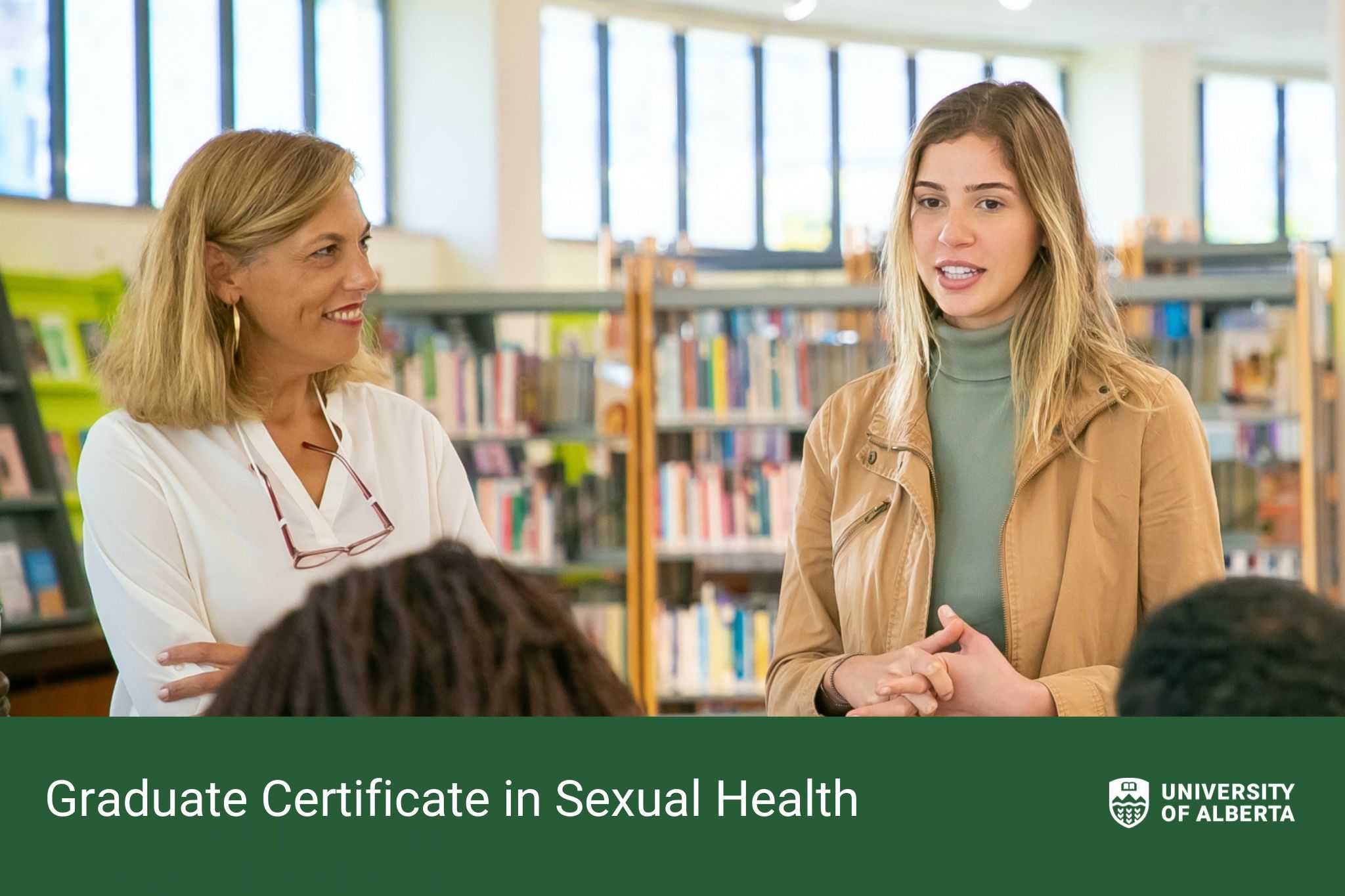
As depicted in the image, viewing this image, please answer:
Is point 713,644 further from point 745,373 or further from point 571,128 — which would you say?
point 571,128

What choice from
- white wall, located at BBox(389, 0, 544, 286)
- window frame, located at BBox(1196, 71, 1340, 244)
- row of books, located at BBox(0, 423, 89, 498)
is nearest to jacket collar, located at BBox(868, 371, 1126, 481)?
row of books, located at BBox(0, 423, 89, 498)

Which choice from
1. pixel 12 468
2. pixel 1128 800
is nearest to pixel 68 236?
pixel 12 468

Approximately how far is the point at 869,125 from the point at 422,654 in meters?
12.5

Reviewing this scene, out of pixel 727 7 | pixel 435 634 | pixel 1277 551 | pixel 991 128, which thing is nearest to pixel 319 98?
pixel 727 7

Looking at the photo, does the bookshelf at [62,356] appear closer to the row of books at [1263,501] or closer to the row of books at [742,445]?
the row of books at [742,445]

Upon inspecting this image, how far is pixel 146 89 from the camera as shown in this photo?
823cm

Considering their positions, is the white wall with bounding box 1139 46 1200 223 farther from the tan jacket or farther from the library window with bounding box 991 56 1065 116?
the tan jacket

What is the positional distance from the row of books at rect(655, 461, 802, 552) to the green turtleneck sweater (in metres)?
3.26

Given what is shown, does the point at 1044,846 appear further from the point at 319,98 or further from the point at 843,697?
the point at 319,98

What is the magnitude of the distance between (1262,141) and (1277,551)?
32.0 feet

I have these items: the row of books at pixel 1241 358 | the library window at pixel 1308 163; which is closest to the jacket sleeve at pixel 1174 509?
the row of books at pixel 1241 358

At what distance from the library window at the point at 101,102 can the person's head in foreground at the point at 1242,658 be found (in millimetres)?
7632

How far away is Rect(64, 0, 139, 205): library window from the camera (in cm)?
775

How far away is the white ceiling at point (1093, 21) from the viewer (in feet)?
38.4
